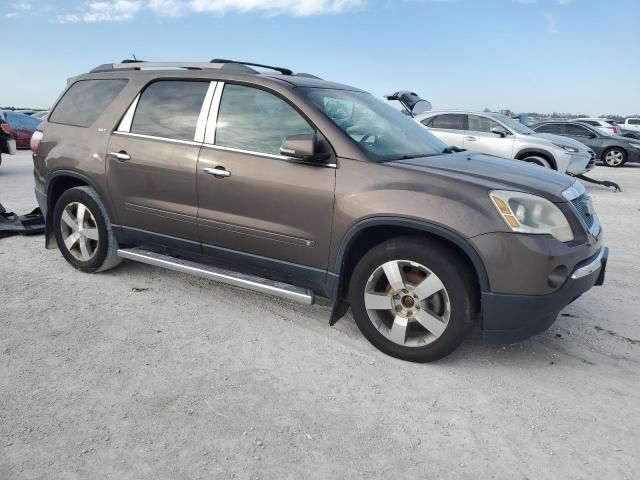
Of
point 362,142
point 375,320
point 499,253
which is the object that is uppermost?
point 362,142

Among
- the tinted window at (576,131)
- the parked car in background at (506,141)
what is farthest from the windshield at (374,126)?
the tinted window at (576,131)

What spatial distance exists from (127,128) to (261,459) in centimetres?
293

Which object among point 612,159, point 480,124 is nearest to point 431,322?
point 480,124

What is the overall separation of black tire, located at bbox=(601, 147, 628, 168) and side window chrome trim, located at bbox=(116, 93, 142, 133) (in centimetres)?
1680

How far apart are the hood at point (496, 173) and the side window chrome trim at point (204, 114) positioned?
144 cm

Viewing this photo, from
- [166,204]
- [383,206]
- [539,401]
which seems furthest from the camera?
[166,204]

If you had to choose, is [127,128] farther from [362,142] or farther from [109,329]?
[362,142]

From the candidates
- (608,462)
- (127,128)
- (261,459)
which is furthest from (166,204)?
(608,462)

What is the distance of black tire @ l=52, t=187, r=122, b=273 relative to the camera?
4445 millimetres

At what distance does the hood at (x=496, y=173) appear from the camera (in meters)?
3.13

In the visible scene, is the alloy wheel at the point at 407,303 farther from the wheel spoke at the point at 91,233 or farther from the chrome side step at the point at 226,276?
the wheel spoke at the point at 91,233

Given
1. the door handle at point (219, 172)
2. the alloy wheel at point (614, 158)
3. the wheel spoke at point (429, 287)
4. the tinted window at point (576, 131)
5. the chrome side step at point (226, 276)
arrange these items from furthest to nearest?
1. the tinted window at point (576, 131)
2. the alloy wheel at point (614, 158)
3. the door handle at point (219, 172)
4. the chrome side step at point (226, 276)
5. the wheel spoke at point (429, 287)

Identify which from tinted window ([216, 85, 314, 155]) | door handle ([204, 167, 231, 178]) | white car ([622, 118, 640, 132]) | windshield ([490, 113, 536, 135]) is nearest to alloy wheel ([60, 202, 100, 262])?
door handle ([204, 167, 231, 178])

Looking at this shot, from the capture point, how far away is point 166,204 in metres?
4.01
